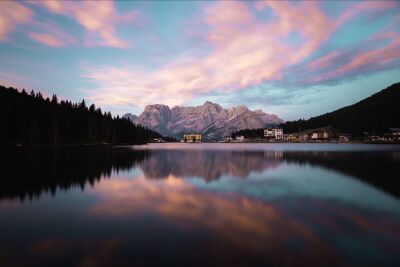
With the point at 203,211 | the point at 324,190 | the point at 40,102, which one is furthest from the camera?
the point at 40,102

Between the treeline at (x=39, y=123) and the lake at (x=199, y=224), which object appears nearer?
the lake at (x=199, y=224)

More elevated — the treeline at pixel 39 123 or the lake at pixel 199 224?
the treeline at pixel 39 123

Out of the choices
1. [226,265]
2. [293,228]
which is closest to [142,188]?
[293,228]

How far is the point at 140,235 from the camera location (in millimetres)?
16016

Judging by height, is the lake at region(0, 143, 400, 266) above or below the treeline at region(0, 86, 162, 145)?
below

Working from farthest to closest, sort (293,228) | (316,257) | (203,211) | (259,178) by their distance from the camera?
(259,178) < (203,211) < (293,228) < (316,257)

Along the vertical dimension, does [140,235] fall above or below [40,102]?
below

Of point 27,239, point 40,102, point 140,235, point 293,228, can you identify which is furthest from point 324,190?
point 40,102

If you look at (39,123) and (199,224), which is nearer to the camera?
(199,224)

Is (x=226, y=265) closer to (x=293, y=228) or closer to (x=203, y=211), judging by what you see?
(x=293, y=228)

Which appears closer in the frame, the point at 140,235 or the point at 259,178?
the point at 140,235

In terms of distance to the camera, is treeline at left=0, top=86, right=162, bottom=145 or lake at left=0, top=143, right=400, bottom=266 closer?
lake at left=0, top=143, right=400, bottom=266

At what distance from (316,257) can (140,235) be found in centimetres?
894

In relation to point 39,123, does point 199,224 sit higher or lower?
lower
